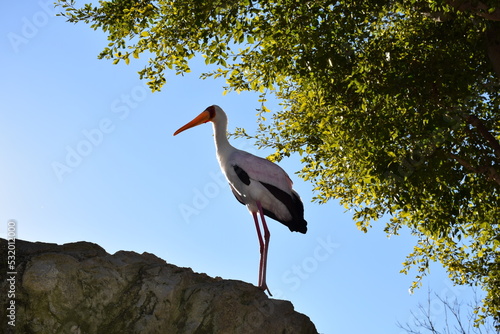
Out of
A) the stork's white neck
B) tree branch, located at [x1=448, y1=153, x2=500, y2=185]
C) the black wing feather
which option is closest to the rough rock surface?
the black wing feather

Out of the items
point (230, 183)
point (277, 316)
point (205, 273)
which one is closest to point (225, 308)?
point (277, 316)

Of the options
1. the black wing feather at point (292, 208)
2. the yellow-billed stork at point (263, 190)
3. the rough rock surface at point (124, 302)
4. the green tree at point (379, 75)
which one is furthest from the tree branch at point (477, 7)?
the rough rock surface at point (124, 302)

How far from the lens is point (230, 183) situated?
35.6 ft

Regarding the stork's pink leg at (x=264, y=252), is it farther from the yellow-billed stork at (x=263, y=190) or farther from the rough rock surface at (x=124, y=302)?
the rough rock surface at (x=124, y=302)

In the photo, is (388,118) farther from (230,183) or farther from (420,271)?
(420,271)

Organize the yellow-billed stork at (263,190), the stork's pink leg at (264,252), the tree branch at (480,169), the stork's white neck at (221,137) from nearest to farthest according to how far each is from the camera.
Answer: the stork's pink leg at (264,252)
the yellow-billed stork at (263,190)
the stork's white neck at (221,137)
the tree branch at (480,169)

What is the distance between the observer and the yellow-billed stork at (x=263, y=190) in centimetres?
1038

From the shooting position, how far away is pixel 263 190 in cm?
1038

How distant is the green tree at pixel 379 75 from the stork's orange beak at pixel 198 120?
149 centimetres

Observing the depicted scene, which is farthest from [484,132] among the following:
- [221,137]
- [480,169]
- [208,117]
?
[208,117]

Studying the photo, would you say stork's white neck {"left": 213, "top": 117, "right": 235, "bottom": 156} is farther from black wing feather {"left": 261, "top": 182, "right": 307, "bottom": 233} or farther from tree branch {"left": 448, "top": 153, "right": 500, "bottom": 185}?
tree branch {"left": 448, "top": 153, "right": 500, "bottom": 185}

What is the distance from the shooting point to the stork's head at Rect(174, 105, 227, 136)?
11625mm

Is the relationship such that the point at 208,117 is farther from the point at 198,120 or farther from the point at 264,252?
the point at 264,252

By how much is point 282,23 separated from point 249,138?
14.1 ft
